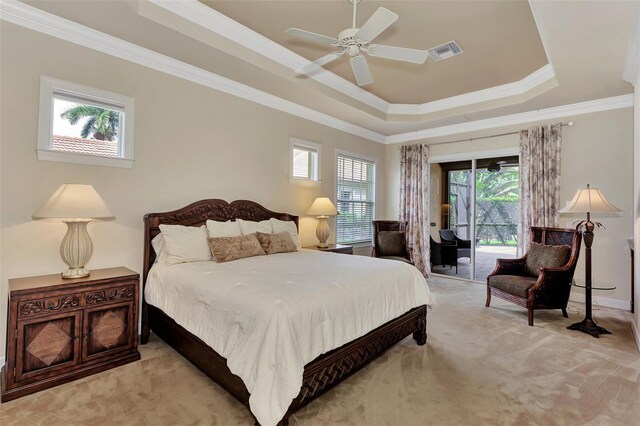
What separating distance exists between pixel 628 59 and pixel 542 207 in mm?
2249

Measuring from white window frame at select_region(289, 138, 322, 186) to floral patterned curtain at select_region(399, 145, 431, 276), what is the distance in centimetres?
204

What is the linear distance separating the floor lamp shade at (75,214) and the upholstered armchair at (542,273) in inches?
175

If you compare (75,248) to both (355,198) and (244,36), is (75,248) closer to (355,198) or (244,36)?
(244,36)

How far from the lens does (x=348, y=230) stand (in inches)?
241

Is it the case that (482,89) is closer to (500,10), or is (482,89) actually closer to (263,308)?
(500,10)

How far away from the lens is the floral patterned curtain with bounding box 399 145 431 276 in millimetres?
6215

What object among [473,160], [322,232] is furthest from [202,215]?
[473,160]

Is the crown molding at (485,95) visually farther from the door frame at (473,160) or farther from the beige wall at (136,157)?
the beige wall at (136,157)

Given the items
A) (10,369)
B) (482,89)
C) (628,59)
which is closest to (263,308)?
(10,369)

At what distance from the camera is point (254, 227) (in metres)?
4.00

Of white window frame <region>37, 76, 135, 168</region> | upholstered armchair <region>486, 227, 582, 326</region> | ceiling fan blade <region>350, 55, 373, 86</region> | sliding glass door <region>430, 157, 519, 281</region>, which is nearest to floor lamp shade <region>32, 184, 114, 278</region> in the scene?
white window frame <region>37, 76, 135, 168</region>

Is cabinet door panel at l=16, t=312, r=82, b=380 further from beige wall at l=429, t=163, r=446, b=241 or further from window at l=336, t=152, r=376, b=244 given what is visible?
beige wall at l=429, t=163, r=446, b=241

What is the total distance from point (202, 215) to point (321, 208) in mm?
1892

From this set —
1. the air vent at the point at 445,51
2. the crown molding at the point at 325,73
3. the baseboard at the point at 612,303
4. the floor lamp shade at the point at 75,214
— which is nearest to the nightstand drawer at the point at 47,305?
the floor lamp shade at the point at 75,214
